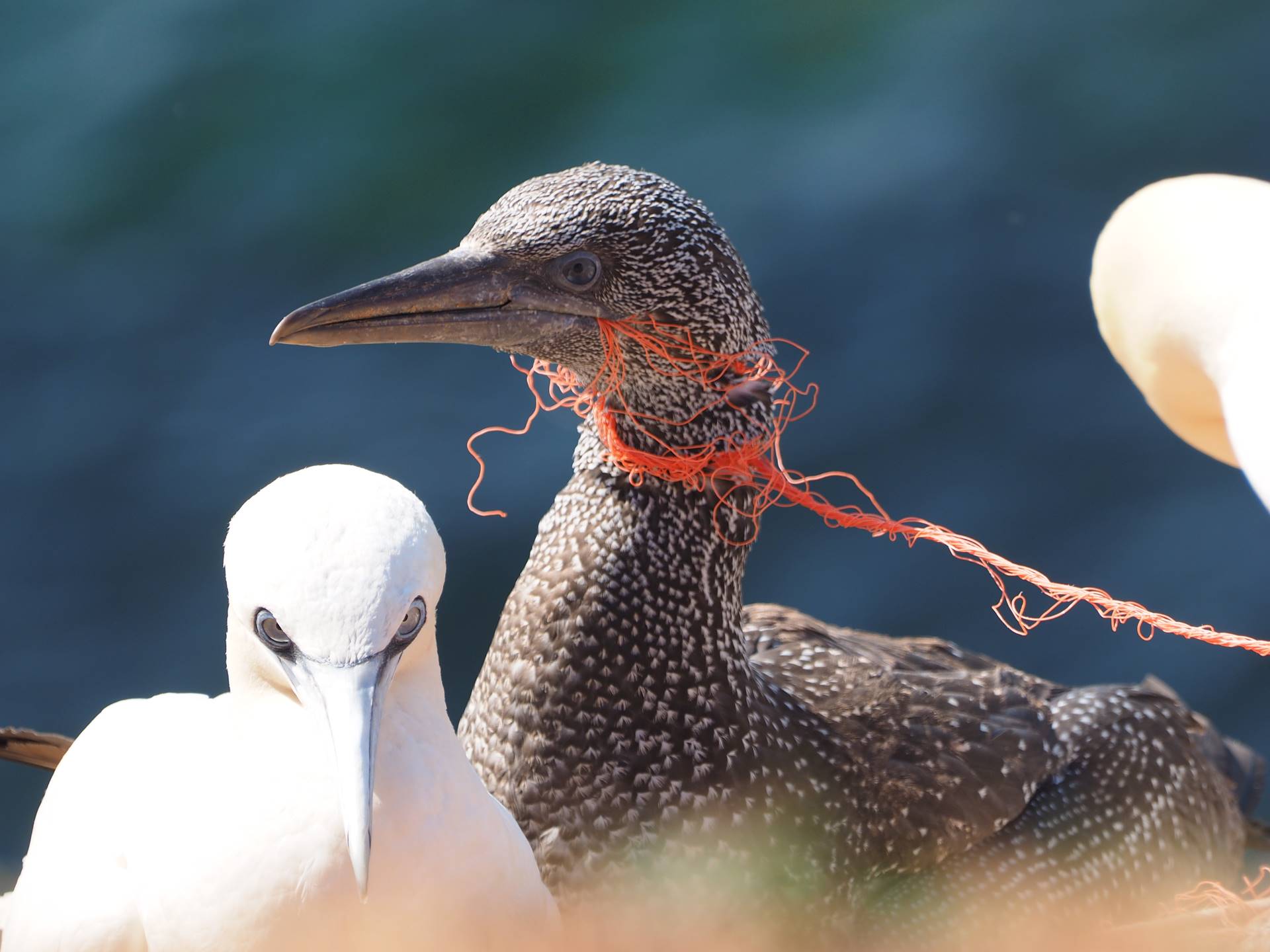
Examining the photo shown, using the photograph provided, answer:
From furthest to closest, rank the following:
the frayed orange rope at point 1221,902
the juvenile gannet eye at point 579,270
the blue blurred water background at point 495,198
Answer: the blue blurred water background at point 495,198 → the juvenile gannet eye at point 579,270 → the frayed orange rope at point 1221,902

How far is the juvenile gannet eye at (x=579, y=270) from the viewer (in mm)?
2969

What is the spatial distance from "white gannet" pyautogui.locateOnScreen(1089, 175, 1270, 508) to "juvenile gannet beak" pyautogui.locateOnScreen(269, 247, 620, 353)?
1117 mm

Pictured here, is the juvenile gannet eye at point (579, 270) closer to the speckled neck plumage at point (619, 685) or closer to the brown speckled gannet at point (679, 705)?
the brown speckled gannet at point (679, 705)

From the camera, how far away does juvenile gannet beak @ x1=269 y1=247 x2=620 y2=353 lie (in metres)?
2.83

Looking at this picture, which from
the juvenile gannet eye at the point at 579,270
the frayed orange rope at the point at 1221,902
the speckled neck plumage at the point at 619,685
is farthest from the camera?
the speckled neck plumage at the point at 619,685

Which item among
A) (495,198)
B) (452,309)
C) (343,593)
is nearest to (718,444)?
(452,309)

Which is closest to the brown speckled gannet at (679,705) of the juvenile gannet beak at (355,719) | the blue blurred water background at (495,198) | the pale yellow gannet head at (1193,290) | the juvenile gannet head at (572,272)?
the juvenile gannet head at (572,272)

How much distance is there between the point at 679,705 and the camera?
316 centimetres

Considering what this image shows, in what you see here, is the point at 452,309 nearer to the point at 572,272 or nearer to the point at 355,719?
the point at 572,272

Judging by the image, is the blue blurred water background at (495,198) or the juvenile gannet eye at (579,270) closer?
the juvenile gannet eye at (579,270)

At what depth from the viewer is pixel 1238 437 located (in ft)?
6.68

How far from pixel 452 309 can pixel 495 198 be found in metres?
2.50

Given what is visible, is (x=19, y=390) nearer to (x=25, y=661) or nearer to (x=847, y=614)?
(x=25, y=661)

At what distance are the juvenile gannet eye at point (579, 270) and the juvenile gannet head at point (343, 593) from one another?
872 mm
